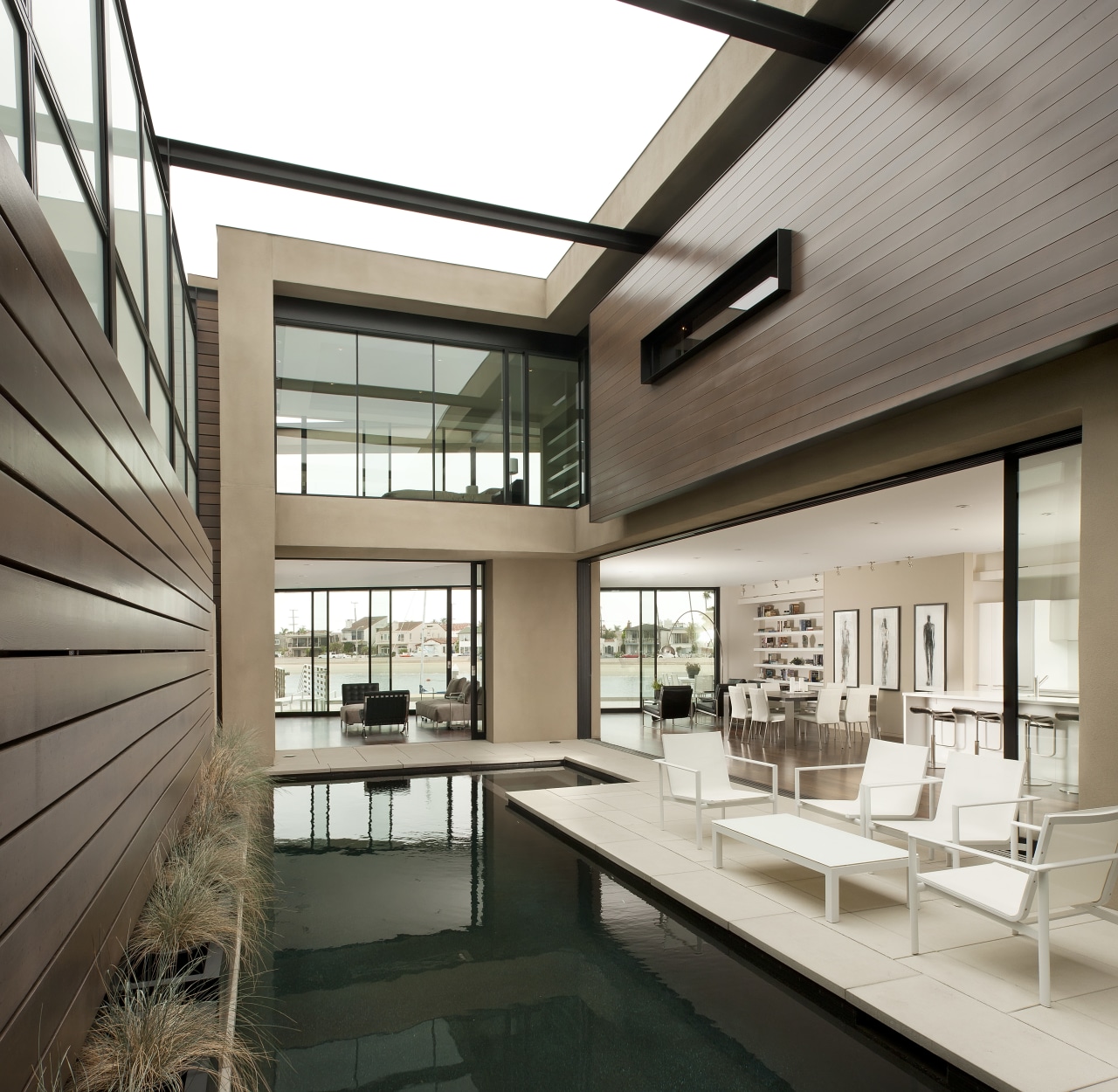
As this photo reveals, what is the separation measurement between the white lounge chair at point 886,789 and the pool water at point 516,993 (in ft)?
4.93

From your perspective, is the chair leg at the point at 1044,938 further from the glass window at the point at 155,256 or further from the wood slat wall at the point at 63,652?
the glass window at the point at 155,256

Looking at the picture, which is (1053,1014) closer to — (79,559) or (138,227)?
(79,559)

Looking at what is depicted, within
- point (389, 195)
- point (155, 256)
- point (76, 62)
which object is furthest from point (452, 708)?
point (76, 62)

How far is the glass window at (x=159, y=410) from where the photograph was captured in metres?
5.26

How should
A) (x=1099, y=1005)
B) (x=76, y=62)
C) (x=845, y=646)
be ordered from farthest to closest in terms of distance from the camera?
(x=845, y=646)
(x=1099, y=1005)
(x=76, y=62)

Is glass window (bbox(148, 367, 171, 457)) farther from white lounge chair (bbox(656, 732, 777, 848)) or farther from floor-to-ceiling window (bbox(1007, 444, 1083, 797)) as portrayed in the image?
floor-to-ceiling window (bbox(1007, 444, 1083, 797))

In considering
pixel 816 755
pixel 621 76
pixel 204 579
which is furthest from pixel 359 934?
pixel 816 755

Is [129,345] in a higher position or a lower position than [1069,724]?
higher

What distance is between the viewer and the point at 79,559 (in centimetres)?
236

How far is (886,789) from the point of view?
6105 millimetres

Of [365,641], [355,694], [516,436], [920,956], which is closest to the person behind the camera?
[920,956]

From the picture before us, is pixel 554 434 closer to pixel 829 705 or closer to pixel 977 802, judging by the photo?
pixel 829 705

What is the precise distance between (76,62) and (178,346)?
470 cm

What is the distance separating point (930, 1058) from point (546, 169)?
7.77m
